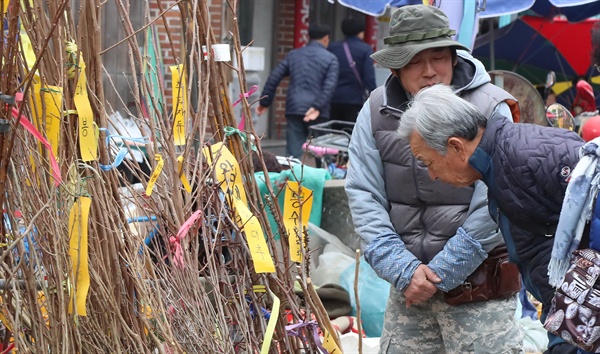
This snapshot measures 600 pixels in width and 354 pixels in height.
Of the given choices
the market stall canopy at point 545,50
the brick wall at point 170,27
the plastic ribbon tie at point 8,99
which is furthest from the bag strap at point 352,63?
the plastic ribbon tie at point 8,99

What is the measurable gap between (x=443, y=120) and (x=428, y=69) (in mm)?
652

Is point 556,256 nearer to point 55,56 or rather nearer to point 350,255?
point 55,56

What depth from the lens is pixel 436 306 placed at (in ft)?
10.9

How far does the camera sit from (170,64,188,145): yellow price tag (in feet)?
9.49

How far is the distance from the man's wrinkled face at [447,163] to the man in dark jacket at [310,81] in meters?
6.53

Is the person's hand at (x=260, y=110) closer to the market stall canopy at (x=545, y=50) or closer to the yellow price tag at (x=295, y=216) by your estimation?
the market stall canopy at (x=545, y=50)

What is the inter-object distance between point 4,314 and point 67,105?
24.2 inches

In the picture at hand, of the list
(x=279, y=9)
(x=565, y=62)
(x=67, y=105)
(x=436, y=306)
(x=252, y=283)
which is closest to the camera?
(x=67, y=105)

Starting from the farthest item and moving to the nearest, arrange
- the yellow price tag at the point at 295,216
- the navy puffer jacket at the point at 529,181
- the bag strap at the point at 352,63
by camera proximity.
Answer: the bag strap at the point at 352,63
the yellow price tag at the point at 295,216
the navy puffer jacket at the point at 529,181

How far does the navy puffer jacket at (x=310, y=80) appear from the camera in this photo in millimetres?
9391

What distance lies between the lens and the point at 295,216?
9.44 feet

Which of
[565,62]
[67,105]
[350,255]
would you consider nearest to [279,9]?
A: [565,62]

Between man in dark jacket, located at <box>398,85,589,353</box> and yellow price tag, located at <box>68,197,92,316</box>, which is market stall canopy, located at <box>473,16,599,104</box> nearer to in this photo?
man in dark jacket, located at <box>398,85,589,353</box>

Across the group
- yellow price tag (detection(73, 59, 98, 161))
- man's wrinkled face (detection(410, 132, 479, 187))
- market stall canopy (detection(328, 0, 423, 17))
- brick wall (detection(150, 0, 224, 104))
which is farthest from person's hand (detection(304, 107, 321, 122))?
yellow price tag (detection(73, 59, 98, 161))
